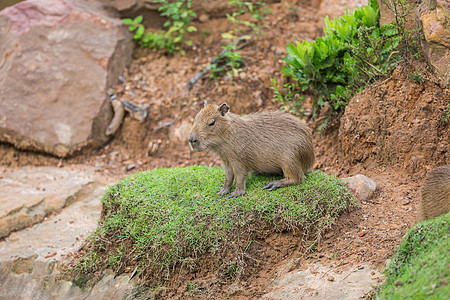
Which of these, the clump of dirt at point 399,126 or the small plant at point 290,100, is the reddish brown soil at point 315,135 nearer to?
the clump of dirt at point 399,126

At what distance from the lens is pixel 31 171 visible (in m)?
7.67

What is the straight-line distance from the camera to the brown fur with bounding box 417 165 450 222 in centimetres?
351

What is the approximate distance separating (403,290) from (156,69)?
22.9 feet

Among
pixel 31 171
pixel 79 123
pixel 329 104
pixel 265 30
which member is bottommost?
pixel 31 171

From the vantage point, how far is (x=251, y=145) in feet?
16.2

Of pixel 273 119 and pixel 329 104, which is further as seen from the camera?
pixel 329 104

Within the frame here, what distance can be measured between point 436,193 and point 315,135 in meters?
2.99

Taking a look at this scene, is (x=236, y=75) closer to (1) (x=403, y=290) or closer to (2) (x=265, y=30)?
(2) (x=265, y=30)

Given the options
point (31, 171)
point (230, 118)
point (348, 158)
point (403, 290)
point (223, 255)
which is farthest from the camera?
point (31, 171)

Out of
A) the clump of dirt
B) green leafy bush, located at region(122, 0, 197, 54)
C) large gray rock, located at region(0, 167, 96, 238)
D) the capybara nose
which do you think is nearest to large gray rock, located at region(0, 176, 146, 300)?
large gray rock, located at region(0, 167, 96, 238)

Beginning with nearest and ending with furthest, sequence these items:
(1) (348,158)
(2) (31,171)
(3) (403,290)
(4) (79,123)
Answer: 1. (3) (403,290)
2. (1) (348,158)
3. (2) (31,171)
4. (4) (79,123)

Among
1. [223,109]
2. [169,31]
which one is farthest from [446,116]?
[169,31]

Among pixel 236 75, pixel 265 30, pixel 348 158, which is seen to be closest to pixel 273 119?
pixel 348 158

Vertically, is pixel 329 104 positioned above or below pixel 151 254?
above
